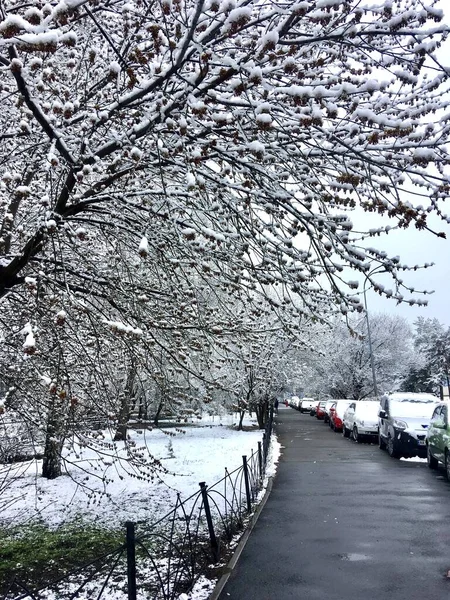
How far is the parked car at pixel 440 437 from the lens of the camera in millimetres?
12383

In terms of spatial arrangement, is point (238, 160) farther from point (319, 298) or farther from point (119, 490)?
point (119, 490)

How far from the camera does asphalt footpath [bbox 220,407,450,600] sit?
581 centimetres

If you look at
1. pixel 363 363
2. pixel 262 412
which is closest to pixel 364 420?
pixel 262 412

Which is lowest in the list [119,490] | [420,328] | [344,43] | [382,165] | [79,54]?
[119,490]

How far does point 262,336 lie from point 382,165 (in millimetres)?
4150

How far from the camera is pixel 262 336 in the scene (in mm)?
8531

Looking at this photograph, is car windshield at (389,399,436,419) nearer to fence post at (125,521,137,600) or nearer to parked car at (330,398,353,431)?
parked car at (330,398,353,431)

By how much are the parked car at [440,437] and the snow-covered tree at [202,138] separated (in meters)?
6.88

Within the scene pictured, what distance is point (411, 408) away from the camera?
1775cm

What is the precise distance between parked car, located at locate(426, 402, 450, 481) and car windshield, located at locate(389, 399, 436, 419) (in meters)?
2.85

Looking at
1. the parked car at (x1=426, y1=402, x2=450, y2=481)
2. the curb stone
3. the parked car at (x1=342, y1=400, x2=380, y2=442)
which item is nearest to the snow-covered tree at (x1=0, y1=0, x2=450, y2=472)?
the curb stone

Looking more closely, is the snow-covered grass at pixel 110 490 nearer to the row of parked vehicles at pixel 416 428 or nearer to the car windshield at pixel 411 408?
the row of parked vehicles at pixel 416 428

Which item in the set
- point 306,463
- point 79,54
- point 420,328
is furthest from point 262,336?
point 420,328

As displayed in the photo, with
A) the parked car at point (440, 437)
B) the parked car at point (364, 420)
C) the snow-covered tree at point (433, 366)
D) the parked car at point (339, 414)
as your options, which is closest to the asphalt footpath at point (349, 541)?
the parked car at point (440, 437)
